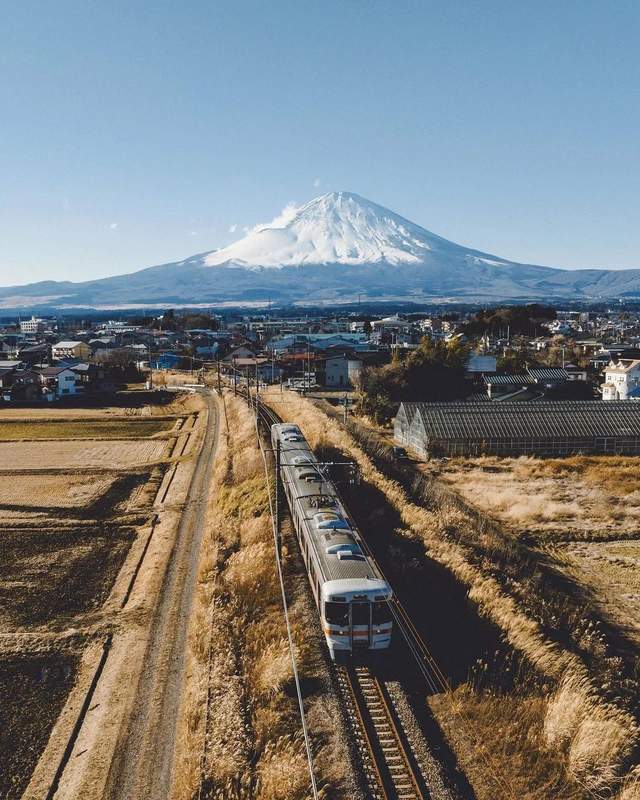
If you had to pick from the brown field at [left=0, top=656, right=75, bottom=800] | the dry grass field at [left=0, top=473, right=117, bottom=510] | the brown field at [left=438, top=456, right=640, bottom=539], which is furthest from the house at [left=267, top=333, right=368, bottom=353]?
the brown field at [left=0, top=656, right=75, bottom=800]

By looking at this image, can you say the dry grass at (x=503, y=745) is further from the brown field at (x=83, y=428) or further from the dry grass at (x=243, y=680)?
the brown field at (x=83, y=428)

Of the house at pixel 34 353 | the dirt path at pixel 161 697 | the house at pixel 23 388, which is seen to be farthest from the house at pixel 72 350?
the dirt path at pixel 161 697

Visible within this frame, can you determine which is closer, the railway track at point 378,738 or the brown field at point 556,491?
the railway track at point 378,738

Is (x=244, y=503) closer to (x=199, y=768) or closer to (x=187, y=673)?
(x=187, y=673)

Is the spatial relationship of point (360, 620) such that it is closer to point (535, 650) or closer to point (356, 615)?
point (356, 615)

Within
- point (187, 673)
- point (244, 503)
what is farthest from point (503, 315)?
point (187, 673)

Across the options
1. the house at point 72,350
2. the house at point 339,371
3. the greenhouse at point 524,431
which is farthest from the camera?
the house at point 72,350

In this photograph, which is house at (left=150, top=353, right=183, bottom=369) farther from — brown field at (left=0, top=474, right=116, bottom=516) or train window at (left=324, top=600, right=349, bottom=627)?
train window at (left=324, top=600, right=349, bottom=627)
